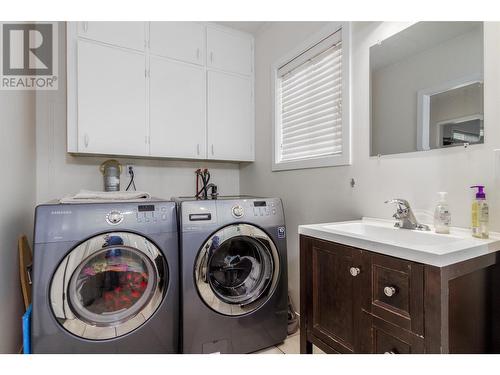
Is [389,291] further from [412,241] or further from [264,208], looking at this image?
[264,208]

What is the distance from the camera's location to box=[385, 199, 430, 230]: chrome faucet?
125cm

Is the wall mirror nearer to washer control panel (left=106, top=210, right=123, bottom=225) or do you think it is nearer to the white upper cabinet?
the white upper cabinet

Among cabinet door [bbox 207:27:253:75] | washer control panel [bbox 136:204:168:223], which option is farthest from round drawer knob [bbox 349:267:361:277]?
→ cabinet door [bbox 207:27:253:75]

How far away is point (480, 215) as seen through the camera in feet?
3.39

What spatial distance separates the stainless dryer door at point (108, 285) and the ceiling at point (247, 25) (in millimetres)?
2039

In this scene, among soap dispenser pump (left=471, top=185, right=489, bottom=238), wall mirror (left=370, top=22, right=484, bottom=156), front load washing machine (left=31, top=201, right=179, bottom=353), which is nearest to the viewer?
soap dispenser pump (left=471, top=185, right=489, bottom=238)

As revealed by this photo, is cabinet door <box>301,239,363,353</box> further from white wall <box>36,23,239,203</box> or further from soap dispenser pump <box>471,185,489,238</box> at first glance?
white wall <box>36,23,239,203</box>

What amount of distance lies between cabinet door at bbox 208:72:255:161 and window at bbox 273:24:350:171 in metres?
0.35

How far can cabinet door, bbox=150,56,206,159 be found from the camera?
2111 mm

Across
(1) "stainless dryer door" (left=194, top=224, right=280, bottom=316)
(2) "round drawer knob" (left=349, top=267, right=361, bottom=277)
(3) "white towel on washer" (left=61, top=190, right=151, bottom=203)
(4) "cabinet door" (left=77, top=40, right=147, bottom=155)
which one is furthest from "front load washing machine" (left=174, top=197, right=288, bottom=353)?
(4) "cabinet door" (left=77, top=40, right=147, bottom=155)

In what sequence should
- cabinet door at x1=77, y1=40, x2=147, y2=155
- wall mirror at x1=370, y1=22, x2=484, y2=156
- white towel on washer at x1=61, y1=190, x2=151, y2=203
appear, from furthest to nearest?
cabinet door at x1=77, y1=40, x2=147, y2=155
white towel on washer at x1=61, y1=190, x2=151, y2=203
wall mirror at x1=370, y1=22, x2=484, y2=156

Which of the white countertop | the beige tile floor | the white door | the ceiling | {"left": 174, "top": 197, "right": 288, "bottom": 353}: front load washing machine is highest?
the ceiling

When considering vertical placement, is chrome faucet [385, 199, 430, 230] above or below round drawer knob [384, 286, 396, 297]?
above

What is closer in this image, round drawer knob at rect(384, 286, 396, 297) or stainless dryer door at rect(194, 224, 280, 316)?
round drawer knob at rect(384, 286, 396, 297)
